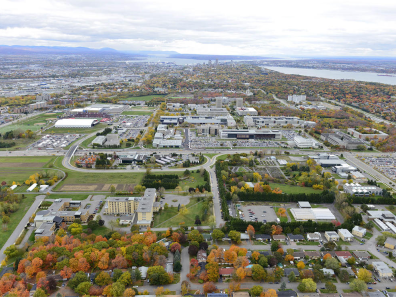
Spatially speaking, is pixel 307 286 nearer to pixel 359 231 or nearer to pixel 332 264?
pixel 332 264

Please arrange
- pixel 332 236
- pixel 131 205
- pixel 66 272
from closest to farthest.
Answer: pixel 66 272 < pixel 332 236 < pixel 131 205

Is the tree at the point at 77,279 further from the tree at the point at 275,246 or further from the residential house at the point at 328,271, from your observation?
the residential house at the point at 328,271

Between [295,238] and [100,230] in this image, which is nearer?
[295,238]

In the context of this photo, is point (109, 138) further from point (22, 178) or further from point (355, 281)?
point (355, 281)

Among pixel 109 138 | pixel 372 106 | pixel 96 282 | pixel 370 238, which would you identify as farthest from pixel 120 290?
pixel 372 106

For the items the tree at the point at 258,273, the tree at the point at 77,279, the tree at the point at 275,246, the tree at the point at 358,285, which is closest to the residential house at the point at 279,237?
the tree at the point at 275,246

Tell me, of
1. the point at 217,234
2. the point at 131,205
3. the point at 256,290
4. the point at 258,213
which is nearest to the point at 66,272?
the point at 131,205

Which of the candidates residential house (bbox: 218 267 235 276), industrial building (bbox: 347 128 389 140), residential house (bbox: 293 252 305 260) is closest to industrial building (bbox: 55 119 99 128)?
residential house (bbox: 218 267 235 276)
